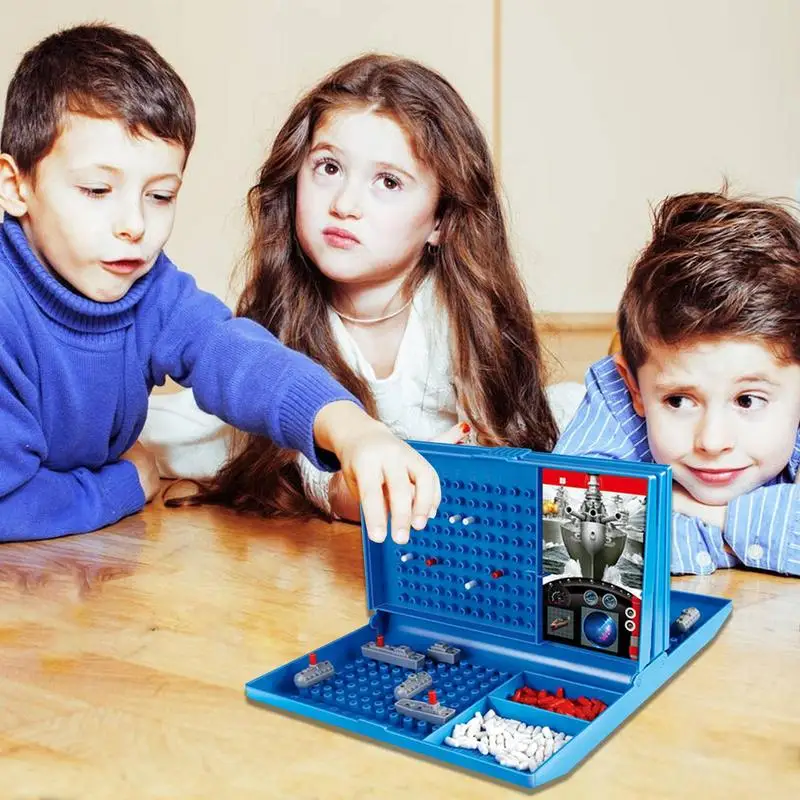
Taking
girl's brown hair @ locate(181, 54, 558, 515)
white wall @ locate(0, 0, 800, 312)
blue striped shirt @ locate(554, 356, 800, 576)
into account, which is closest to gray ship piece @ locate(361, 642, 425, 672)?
blue striped shirt @ locate(554, 356, 800, 576)

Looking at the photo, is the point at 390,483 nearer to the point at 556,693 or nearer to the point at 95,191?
the point at 556,693

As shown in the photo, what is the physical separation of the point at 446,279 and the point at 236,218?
3.72 ft

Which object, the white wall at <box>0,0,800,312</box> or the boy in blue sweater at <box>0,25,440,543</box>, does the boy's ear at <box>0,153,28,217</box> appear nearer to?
the boy in blue sweater at <box>0,25,440,543</box>

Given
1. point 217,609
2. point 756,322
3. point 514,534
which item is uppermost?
point 756,322

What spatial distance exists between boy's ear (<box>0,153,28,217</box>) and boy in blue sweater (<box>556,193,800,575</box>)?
587 millimetres

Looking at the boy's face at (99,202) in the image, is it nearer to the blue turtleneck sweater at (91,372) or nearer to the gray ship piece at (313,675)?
the blue turtleneck sweater at (91,372)

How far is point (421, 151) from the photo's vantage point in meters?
1.21

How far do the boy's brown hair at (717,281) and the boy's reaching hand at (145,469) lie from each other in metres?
0.58

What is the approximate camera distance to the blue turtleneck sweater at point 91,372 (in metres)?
1.00

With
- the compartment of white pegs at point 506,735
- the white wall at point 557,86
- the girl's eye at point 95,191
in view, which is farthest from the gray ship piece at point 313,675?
the white wall at point 557,86

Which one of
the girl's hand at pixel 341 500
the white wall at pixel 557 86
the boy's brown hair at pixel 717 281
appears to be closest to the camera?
the boy's brown hair at pixel 717 281

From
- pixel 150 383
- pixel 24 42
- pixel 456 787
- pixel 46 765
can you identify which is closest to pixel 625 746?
pixel 456 787

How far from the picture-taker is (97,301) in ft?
3.39

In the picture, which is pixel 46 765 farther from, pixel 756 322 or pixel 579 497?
pixel 756 322
